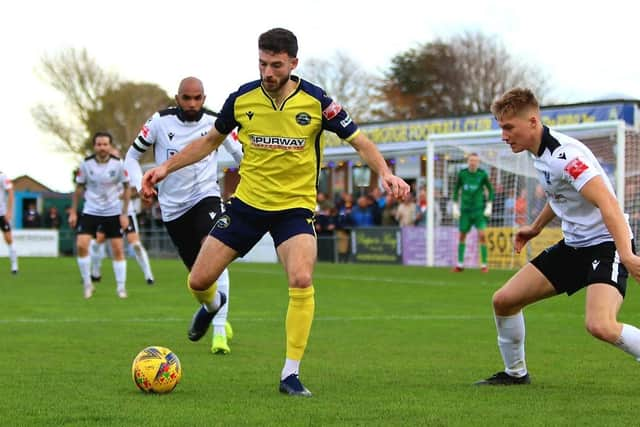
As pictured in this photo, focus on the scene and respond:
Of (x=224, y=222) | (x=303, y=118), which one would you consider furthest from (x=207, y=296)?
(x=303, y=118)

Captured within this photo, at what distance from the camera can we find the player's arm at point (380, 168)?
673 cm

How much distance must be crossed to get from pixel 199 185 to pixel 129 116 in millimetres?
57999

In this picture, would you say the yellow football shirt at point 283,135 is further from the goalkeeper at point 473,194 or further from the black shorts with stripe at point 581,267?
the goalkeeper at point 473,194

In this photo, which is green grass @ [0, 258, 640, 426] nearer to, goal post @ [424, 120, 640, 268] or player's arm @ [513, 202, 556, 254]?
player's arm @ [513, 202, 556, 254]

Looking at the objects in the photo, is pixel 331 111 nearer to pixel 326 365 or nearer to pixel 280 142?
pixel 280 142

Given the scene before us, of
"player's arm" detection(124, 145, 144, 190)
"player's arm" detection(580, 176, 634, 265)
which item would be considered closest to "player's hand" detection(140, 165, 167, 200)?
"player's arm" detection(580, 176, 634, 265)

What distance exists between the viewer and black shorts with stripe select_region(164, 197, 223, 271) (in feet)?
33.1

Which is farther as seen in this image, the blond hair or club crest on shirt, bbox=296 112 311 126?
club crest on shirt, bbox=296 112 311 126

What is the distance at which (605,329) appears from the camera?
6.48 m

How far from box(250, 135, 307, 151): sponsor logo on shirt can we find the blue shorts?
43 centimetres

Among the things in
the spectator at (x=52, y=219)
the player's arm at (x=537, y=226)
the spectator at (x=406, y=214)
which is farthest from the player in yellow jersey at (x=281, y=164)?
the spectator at (x=52, y=219)

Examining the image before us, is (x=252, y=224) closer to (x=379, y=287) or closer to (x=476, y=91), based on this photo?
(x=379, y=287)

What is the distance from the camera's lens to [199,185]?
10.2m

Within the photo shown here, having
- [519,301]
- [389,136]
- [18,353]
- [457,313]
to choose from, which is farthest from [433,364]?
[389,136]
